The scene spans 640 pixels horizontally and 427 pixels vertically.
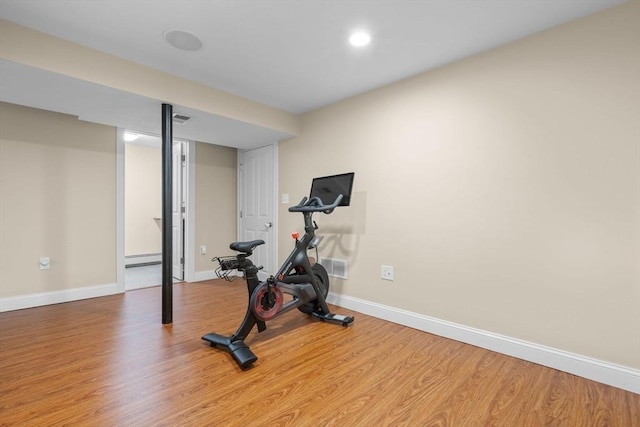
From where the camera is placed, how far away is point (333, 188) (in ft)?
9.83

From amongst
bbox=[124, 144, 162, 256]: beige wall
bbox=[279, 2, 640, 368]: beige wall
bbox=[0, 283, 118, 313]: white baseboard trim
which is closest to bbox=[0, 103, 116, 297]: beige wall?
bbox=[0, 283, 118, 313]: white baseboard trim

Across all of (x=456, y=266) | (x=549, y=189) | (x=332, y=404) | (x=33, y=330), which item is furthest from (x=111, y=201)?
(x=549, y=189)

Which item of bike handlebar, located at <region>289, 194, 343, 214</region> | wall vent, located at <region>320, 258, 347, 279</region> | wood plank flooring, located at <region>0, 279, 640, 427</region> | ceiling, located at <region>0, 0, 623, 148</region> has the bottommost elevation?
wood plank flooring, located at <region>0, 279, 640, 427</region>

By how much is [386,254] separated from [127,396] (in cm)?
227

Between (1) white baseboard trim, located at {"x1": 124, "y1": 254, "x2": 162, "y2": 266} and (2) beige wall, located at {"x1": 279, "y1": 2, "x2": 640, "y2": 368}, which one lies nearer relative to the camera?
(2) beige wall, located at {"x1": 279, "y1": 2, "x2": 640, "y2": 368}

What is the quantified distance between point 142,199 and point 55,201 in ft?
8.78

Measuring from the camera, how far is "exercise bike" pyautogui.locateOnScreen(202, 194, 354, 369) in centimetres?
221

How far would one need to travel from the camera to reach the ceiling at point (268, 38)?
1.88 meters

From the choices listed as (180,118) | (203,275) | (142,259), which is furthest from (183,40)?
(142,259)

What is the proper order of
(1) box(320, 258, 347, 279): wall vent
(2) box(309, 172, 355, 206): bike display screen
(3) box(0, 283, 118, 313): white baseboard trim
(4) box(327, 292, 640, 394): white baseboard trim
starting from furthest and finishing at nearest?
(1) box(320, 258, 347, 279): wall vent
(3) box(0, 283, 118, 313): white baseboard trim
(2) box(309, 172, 355, 206): bike display screen
(4) box(327, 292, 640, 394): white baseboard trim

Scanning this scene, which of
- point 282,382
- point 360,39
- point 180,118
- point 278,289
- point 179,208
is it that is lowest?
point 282,382

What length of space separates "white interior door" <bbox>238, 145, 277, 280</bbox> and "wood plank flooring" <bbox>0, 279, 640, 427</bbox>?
66.4 inches

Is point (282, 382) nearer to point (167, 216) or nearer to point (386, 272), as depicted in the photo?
point (386, 272)

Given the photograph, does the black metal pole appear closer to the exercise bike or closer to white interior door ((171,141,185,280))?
the exercise bike
